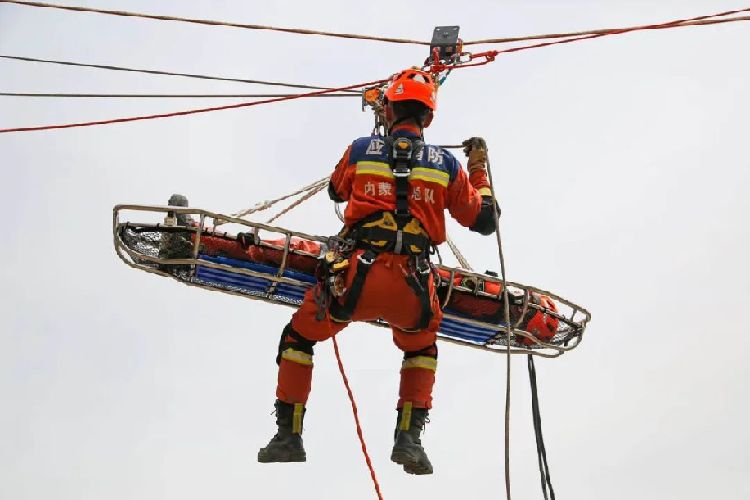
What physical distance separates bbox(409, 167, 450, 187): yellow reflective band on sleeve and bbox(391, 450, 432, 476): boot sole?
2018 mm

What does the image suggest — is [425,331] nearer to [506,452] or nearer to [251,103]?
[506,452]

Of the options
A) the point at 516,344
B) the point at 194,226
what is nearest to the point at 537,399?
the point at 516,344

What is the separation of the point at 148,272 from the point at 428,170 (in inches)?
90.8

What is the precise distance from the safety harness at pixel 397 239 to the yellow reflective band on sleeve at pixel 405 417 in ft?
2.63

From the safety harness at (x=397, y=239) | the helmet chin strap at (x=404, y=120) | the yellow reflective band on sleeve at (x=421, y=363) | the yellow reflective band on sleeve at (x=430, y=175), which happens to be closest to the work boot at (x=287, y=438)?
the safety harness at (x=397, y=239)

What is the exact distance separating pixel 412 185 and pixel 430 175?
0.52 feet

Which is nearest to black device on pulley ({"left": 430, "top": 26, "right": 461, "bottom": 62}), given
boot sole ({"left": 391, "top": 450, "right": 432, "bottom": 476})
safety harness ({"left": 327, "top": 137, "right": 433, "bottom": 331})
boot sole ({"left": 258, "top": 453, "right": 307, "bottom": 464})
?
safety harness ({"left": 327, "top": 137, "right": 433, "bottom": 331})

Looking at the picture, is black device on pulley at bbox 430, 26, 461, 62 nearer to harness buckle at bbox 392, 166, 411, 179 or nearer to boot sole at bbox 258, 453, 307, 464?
harness buckle at bbox 392, 166, 411, 179

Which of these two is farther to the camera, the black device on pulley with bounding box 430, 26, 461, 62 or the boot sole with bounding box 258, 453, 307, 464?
the black device on pulley with bounding box 430, 26, 461, 62

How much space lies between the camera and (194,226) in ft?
31.4

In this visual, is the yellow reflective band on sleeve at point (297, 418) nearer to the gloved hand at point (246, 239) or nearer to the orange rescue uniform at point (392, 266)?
the orange rescue uniform at point (392, 266)

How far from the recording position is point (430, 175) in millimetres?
9258

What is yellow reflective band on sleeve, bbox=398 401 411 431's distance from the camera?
9.48m

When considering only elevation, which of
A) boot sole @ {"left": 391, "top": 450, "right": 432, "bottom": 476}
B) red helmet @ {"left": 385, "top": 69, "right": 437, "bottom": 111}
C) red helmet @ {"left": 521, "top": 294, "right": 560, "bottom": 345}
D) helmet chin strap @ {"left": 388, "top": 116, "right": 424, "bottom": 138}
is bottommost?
boot sole @ {"left": 391, "top": 450, "right": 432, "bottom": 476}
